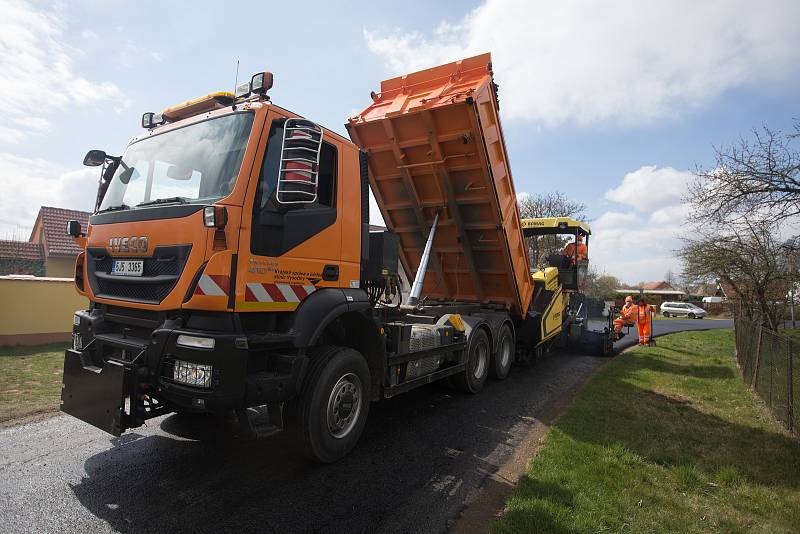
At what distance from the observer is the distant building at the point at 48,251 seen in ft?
58.2

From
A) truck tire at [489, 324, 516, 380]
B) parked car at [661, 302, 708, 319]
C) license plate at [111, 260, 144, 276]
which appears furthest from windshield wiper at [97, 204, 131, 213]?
parked car at [661, 302, 708, 319]

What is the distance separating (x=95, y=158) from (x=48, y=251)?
1707 centimetres

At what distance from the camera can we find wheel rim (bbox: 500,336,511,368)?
24.2 feet

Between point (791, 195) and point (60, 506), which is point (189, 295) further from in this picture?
point (791, 195)

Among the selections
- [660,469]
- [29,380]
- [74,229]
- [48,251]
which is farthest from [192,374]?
[48,251]

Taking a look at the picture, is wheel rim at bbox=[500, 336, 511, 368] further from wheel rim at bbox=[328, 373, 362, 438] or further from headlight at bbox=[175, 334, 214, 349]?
headlight at bbox=[175, 334, 214, 349]

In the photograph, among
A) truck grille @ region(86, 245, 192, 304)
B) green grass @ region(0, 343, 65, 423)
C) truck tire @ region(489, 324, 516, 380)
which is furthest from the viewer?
truck tire @ region(489, 324, 516, 380)

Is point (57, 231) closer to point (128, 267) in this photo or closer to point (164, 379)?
point (128, 267)

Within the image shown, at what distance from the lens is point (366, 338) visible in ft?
14.3

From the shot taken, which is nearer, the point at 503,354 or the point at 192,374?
the point at 192,374

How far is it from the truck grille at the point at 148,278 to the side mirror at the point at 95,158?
1.09 m

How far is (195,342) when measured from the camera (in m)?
3.05

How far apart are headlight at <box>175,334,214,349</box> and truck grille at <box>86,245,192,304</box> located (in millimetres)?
381

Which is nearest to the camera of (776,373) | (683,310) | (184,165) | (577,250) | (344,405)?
(184,165)
